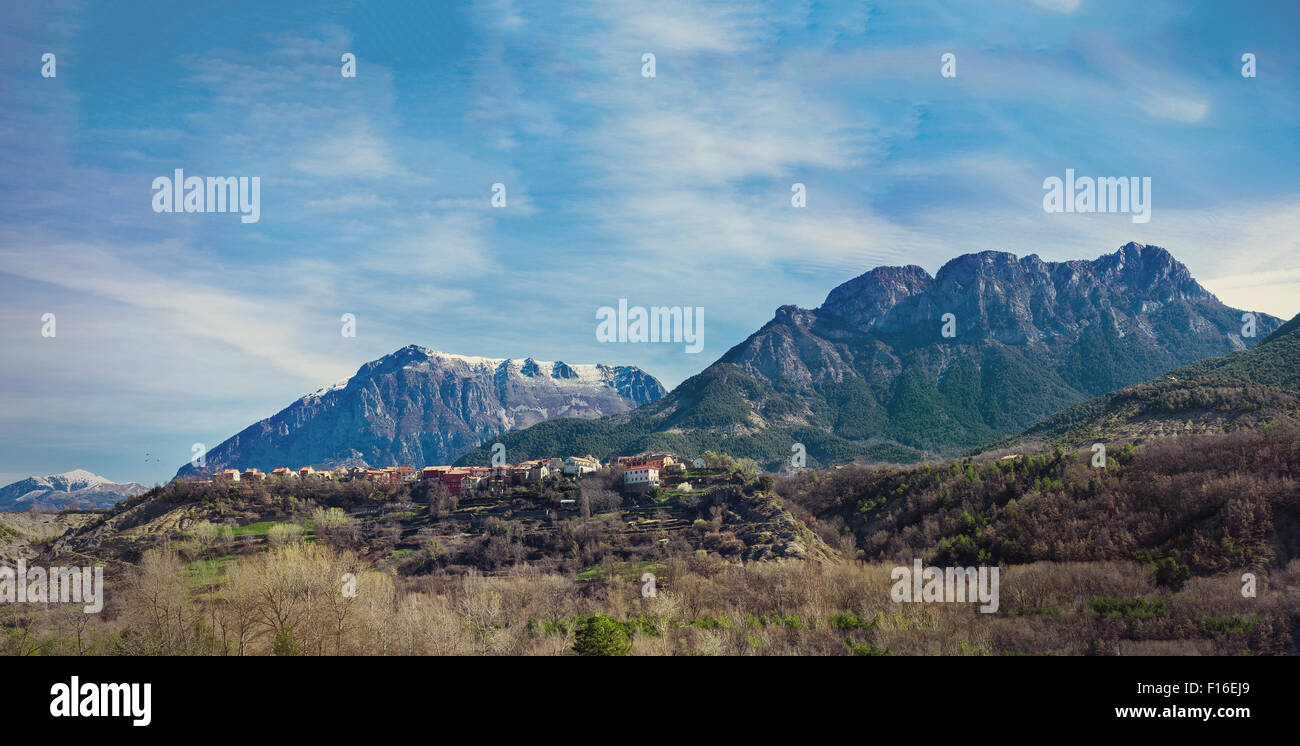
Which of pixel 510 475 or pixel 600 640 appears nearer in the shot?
pixel 600 640

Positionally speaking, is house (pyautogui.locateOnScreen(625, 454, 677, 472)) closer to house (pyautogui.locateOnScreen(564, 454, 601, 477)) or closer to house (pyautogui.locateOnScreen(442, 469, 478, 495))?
house (pyautogui.locateOnScreen(564, 454, 601, 477))

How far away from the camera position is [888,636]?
43125 millimetres

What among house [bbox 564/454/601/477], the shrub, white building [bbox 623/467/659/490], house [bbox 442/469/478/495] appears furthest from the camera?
house [bbox 564/454/601/477]

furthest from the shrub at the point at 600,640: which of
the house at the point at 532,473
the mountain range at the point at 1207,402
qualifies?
the house at the point at 532,473

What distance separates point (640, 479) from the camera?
108m

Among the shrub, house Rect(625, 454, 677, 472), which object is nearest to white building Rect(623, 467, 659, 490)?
house Rect(625, 454, 677, 472)

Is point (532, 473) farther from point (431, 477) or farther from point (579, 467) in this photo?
point (431, 477)

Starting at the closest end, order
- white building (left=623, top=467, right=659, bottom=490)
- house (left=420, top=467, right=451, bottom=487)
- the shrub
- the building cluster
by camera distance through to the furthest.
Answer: the shrub → white building (left=623, top=467, right=659, bottom=490) → the building cluster → house (left=420, top=467, right=451, bottom=487)

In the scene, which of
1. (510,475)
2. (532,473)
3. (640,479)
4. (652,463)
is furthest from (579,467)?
(640,479)

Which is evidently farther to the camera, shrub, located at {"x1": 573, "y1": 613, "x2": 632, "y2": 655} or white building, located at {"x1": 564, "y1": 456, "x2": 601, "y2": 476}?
white building, located at {"x1": 564, "y1": 456, "x2": 601, "y2": 476}

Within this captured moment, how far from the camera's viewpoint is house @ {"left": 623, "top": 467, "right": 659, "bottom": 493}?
106 m

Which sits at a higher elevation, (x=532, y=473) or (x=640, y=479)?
(x=532, y=473)

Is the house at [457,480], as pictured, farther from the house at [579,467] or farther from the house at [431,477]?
the house at [579,467]
